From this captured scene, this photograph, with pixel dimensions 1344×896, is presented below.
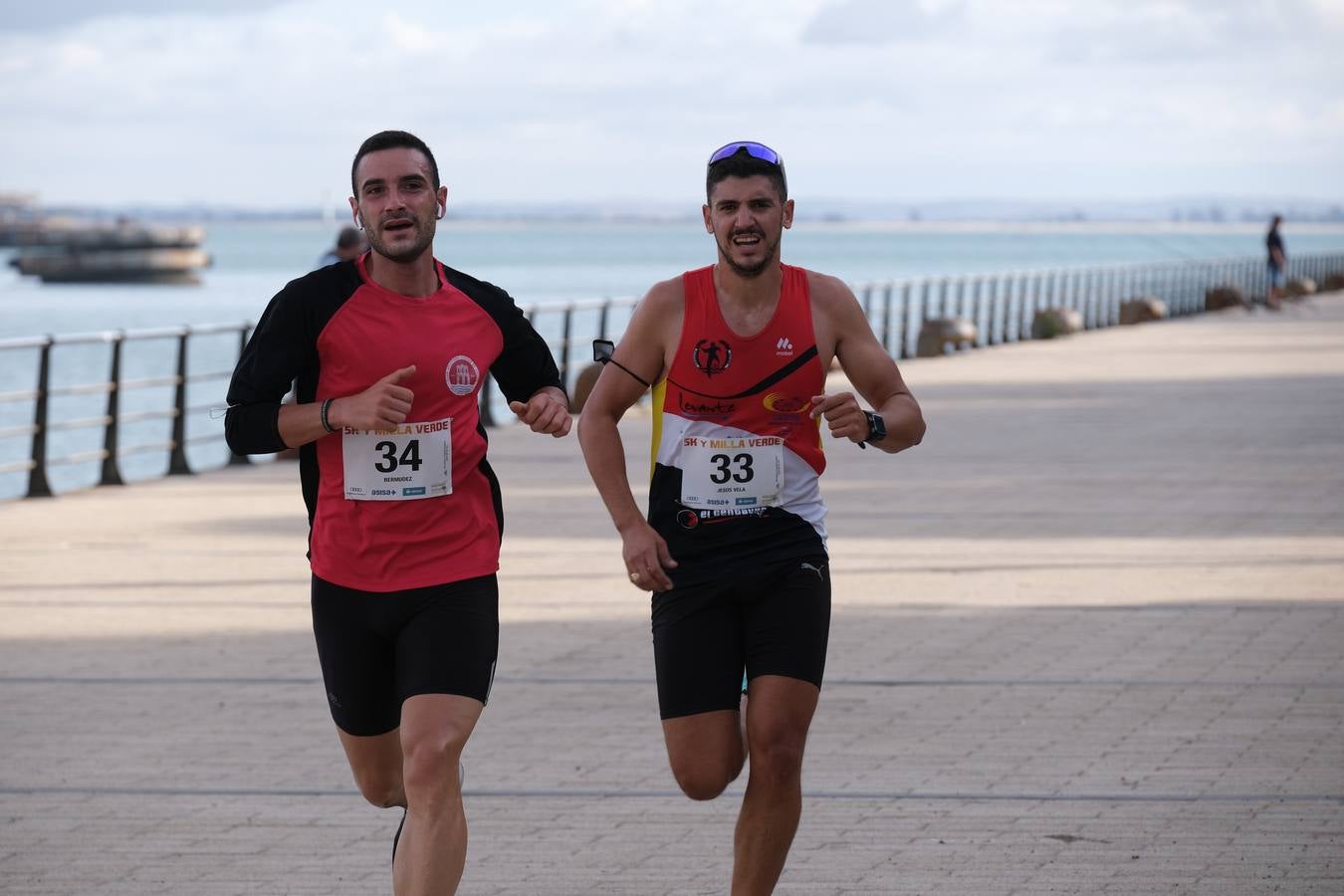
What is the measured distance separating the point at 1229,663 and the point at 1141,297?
39167 millimetres

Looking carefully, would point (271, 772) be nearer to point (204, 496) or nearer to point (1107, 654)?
point (1107, 654)

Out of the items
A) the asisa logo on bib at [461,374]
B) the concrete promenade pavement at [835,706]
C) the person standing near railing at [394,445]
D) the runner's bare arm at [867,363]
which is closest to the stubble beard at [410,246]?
the person standing near railing at [394,445]

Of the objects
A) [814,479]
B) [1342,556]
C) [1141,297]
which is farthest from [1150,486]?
[1141,297]

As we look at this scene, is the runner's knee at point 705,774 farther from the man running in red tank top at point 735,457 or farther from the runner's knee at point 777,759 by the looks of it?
the runner's knee at point 777,759

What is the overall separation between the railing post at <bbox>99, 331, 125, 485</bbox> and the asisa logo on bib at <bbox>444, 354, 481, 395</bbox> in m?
11.0

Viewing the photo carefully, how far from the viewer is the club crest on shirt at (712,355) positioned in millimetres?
5211

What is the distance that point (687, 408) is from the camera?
5.27m

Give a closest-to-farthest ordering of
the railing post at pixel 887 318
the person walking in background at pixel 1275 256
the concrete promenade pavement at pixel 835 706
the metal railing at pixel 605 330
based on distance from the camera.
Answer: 1. the concrete promenade pavement at pixel 835 706
2. the metal railing at pixel 605 330
3. the railing post at pixel 887 318
4. the person walking in background at pixel 1275 256

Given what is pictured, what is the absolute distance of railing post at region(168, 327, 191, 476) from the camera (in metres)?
17.0

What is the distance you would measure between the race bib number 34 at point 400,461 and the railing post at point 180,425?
12.0 m

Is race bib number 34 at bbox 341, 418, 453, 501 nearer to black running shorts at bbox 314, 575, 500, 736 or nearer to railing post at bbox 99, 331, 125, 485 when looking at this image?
black running shorts at bbox 314, 575, 500, 736

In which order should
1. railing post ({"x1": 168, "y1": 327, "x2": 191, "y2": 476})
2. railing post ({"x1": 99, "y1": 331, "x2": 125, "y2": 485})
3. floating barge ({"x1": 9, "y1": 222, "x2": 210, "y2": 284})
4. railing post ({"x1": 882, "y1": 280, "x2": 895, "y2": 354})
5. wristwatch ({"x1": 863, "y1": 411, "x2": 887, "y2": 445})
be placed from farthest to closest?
floating barge ({"x1": 9, "y1": 222, "x2": 210, "y2": 284}), railing post ({"x1": 882, "y1": 280, "x2": 895, "y2": 354}), railing post ({"x1": 168, "y1": 327, "x2": 191, "y2": 476}), railing post ({"x1": 99, "y1": 331, "x2": 125, "y2": 485}), wristwatch ({"x1": 863, "y1": 411, "x2": 887, "y2": 445})

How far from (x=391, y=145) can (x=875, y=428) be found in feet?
4.17

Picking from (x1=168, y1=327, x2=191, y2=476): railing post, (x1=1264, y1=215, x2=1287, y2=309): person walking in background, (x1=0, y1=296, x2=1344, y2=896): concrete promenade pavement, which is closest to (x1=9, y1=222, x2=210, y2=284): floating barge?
(x1=1264, y1=215, x2=1287, y2=309): person walking in background
